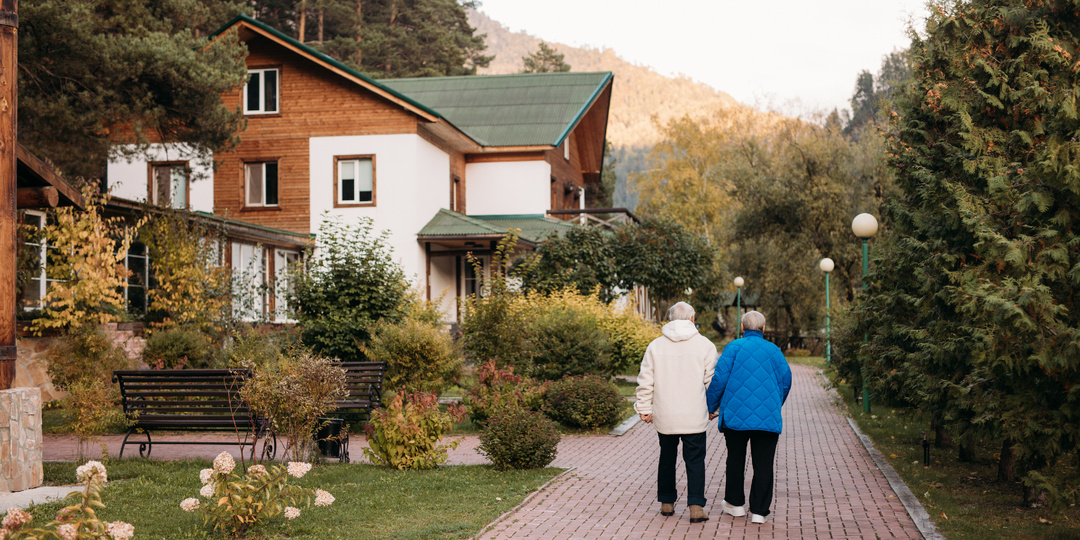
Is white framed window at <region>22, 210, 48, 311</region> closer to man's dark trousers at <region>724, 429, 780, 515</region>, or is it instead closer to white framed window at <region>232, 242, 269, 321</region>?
white framed window at <region>232, 242, 269, 321</region>

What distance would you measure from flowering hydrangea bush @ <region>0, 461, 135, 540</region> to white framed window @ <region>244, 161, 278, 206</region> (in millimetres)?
24217

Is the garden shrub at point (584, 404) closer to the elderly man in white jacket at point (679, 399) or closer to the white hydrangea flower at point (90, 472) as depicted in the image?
the elderly man in white jacket at point (679, 399)

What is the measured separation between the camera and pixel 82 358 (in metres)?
11.1

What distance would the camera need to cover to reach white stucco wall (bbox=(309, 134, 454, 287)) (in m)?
27.4

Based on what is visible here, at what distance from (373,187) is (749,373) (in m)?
21.5

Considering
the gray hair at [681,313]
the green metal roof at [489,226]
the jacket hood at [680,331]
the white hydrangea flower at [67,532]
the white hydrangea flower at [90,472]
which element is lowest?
the white hydrangea flower at [67,532]

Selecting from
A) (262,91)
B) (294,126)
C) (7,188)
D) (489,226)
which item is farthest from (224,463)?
(262,91)

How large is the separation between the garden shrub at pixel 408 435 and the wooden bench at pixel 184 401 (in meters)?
1.24

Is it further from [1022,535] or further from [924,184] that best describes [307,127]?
[1022,535]

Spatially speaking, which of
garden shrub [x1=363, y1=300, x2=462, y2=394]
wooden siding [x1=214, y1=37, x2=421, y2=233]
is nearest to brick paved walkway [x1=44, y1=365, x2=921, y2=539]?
garden shrub [x1=363, y1=300, x2=462, y2=394]

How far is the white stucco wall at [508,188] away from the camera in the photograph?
1265 inches

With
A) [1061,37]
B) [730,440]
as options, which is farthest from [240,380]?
[1061,37]

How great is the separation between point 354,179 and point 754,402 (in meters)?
22.2

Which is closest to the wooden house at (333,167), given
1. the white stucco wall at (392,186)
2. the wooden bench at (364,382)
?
the white stucco wall at (392,186)
